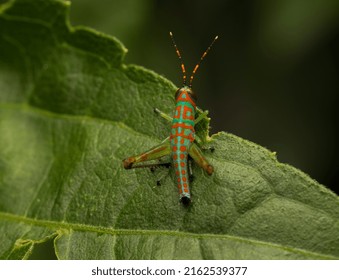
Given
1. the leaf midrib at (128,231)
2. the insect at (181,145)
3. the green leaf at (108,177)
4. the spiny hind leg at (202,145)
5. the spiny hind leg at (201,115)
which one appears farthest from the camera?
the spiny hind leg at (201,115)

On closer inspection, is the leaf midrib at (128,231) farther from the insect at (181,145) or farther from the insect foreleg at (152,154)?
the insect foreleg at (152,154)

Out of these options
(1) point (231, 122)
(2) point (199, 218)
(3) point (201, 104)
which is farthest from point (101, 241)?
(1) point (231, 122)

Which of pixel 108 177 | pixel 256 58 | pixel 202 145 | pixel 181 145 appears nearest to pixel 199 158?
pixel 202 145

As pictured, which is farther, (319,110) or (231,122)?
(231,122)

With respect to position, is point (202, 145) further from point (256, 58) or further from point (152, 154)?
point (256, 58)

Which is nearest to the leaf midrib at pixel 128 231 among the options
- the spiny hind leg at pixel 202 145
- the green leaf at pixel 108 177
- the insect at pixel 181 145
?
the green leaf at pixel 108 177

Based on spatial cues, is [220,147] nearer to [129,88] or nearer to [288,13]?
[129,88]

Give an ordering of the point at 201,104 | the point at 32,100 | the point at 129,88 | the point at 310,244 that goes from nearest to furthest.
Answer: the point at 310,244, the point at 129,88, the point at 32,100, the point at 201,104
